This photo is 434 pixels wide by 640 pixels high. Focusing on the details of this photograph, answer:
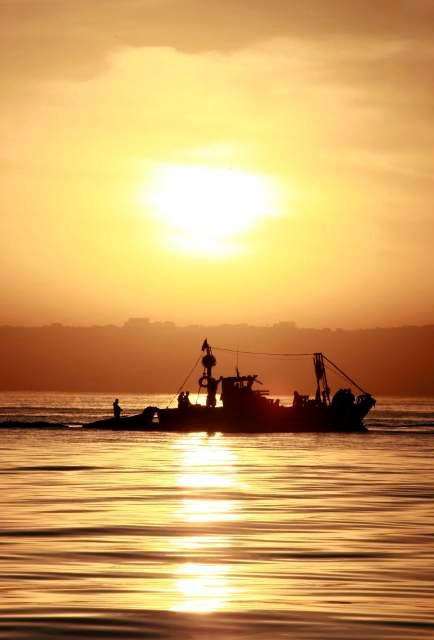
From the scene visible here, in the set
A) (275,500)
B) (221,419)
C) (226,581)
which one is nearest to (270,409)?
(221,419)

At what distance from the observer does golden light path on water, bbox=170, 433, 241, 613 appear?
18.4 meters

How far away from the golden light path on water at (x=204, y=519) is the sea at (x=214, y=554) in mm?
56

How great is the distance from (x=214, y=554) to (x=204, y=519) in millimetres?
7056

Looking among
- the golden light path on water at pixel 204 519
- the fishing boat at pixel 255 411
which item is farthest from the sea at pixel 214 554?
the fishing boat at pixel 255 411

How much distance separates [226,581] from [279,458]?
43732 mm

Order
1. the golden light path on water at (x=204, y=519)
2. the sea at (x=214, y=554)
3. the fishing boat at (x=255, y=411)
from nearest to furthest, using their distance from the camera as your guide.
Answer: the sea at (x=214, y=554) → the golden light path on water at (x=204, y=519) → the fishing boat at (x=255, y=411)

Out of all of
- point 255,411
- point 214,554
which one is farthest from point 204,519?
point 255,411

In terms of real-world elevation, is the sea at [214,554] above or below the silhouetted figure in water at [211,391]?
below

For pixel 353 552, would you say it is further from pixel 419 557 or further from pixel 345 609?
pixel 345 609

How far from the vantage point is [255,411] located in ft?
332

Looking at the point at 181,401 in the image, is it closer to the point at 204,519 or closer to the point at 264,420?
the point at 264,420

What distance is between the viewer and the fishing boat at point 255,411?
10000 cm

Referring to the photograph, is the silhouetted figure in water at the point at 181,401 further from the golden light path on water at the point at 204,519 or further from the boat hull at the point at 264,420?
the golden light path on water at the point at 204,519

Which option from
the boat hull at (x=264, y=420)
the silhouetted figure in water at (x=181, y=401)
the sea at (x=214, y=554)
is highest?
the silhouetted figure in water at (x=181, y=401)
